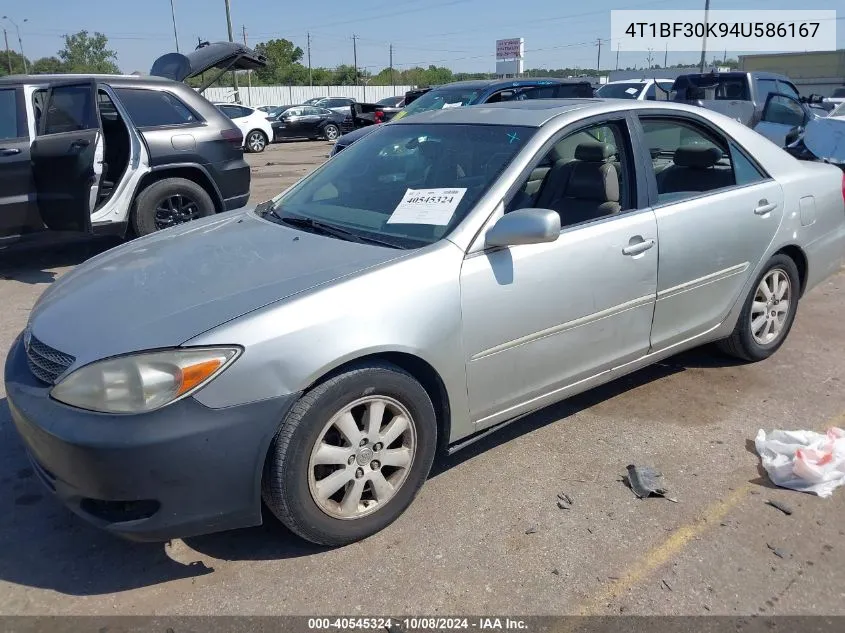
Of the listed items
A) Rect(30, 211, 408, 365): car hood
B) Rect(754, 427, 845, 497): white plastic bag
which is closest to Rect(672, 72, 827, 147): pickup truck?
Rect(754, 427, 845, 497): white plastic bag

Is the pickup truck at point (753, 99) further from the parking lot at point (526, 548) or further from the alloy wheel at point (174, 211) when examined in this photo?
the parking lot at point (526, 548)

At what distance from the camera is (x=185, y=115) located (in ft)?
23.8

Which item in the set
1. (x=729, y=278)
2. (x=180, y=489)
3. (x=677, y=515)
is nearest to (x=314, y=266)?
(x=180, y=489)

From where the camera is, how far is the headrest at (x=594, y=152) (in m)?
3.67

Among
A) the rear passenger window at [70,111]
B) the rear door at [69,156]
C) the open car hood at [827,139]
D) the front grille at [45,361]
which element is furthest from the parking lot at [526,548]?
the open car hood at [827,139]

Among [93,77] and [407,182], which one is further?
[93,77]

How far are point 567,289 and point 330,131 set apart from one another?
23253mm

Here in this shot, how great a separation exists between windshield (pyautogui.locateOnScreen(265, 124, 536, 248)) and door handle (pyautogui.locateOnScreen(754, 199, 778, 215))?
158 centimetres

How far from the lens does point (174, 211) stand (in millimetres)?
7098

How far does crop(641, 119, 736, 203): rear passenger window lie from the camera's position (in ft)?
13.1

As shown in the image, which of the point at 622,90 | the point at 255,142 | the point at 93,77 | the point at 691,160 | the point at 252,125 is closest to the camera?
the point at 691,160

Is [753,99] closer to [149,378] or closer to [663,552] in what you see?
[663,552]

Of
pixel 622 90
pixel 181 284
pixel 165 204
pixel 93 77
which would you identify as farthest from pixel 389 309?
pixel 622 90

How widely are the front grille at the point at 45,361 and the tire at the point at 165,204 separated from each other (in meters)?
4.24
